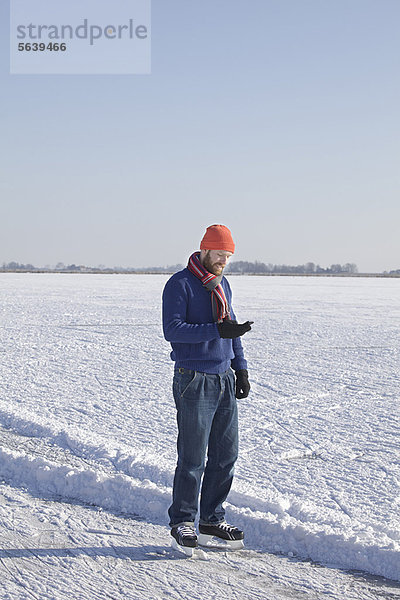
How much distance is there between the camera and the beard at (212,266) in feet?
10.2

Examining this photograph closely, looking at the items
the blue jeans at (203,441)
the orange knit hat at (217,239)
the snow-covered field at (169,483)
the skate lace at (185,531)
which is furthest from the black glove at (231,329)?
the snow-covered field at (169,483)

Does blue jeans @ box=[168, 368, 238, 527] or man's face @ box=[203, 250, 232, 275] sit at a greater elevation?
man's face @ box=[203, 250, 232, 275]

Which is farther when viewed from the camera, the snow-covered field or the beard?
the beard

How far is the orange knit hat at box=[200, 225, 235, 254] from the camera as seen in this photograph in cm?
307

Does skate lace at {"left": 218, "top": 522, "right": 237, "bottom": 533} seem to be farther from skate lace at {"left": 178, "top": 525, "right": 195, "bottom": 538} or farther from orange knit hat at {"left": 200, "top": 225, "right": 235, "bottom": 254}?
orange knit hat at {"left": 200, "top": 225, "right": 235, "bottom": 254}

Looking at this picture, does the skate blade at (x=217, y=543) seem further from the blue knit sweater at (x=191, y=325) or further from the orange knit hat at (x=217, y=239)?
the orange knit hat at (x=217, y=239)

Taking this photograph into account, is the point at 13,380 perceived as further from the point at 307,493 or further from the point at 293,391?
the point at 307,493

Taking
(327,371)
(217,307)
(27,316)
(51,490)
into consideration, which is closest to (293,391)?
(327,371)

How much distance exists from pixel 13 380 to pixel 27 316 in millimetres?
7797

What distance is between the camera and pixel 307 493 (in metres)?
3.85

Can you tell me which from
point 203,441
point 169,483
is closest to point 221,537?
point 203,441

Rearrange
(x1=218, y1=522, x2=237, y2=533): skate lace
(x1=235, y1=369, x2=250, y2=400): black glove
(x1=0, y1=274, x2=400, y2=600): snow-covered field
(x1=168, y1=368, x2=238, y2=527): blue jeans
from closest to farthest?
(x1=0, y1=274, x2=400, y2=600): snow-covered field
(x1=168, y1=368, x2=238, y2=527): blue jeans
(x1=218, y1=522, x2=237, y2=533): skate lace
(x1=235, y1=369, x2=250, y2=400): black glove

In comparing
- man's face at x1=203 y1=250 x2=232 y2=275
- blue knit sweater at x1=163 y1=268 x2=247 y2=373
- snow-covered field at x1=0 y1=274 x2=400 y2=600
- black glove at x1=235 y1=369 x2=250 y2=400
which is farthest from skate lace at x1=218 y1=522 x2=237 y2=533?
man's face at x1=203 y1=250 x2=232 y2=275

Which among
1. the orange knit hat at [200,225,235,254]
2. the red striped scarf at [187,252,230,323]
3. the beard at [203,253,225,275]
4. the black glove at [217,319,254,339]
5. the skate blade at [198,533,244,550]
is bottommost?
the skate blade at [198,533,244,550]
